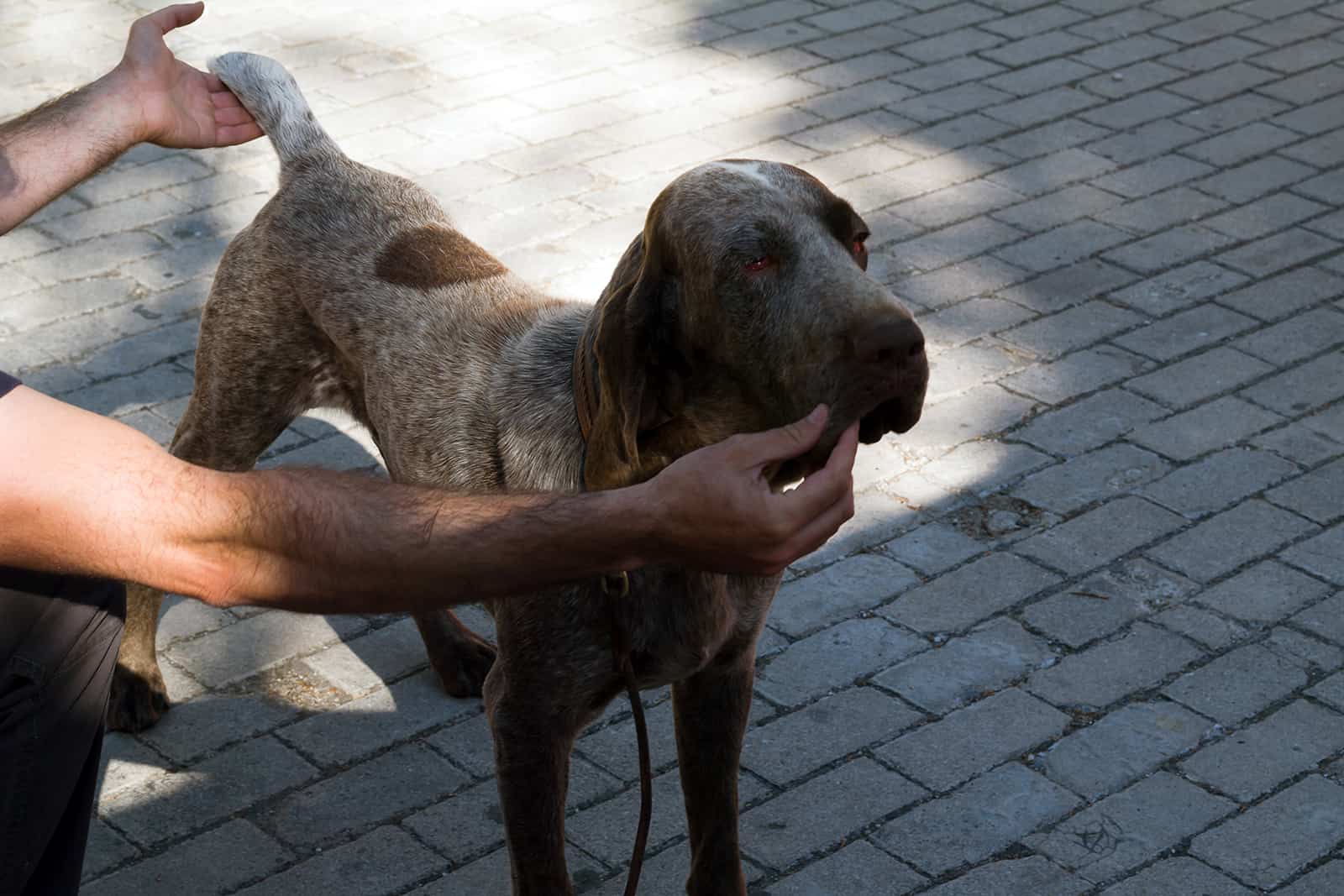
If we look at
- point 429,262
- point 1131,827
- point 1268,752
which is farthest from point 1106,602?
point 429,262

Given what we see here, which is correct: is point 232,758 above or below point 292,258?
below

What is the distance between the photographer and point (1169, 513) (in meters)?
4.82

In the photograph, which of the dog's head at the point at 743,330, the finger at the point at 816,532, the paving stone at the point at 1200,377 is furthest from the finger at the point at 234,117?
the paving stone at the point at 1200,377

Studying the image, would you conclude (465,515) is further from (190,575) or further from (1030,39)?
(1030,39)

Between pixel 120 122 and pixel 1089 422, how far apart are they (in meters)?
3.08

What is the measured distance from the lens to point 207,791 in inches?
154

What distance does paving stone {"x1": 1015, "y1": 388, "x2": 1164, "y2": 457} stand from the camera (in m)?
5.15

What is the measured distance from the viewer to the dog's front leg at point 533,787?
317cm

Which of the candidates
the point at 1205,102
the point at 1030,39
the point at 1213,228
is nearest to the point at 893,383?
the point at 1213,228

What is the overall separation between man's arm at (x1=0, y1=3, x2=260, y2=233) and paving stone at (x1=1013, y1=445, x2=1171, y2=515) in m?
2.49

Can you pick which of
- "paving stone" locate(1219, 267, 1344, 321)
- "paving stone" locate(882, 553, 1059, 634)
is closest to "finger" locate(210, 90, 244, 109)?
"paving stone" locate(882, 553, 1059, 634)

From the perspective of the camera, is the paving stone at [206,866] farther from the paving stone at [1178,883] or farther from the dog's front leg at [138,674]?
the paving stone at [1178,883]

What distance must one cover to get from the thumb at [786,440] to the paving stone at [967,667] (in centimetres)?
173

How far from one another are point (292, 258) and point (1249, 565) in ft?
8.98
